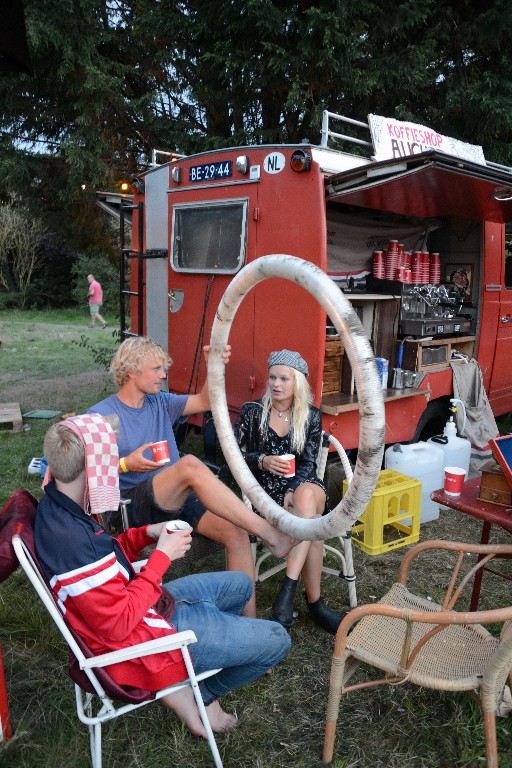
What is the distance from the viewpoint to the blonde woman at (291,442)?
3.10 m

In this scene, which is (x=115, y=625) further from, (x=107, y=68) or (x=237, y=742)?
(x=107, y=68)

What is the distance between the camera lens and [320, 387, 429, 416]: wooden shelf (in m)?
4.39

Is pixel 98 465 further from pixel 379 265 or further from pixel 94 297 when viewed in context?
pixel 94 297

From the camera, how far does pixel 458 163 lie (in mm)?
3689

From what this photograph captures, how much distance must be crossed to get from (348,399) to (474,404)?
6.30 feet

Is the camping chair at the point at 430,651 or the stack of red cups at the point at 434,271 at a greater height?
the stack of red cups at the point at 434,271

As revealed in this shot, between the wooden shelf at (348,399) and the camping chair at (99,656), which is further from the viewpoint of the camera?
the wooden shelf at (348,399)

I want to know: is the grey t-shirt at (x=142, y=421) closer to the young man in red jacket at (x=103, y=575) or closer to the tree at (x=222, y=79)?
the young man in red jacket at (x=103, y=575)

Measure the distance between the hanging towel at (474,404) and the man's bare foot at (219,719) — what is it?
3.85m

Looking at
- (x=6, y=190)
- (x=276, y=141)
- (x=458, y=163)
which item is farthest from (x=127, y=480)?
(x=6, y=190)

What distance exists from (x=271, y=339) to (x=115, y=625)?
2881mm

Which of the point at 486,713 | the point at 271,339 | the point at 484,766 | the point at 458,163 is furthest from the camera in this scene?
the point at 271,339

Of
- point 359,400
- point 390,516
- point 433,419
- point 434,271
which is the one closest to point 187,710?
point 359,400

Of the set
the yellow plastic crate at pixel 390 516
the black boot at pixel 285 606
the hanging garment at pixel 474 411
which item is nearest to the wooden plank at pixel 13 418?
the yellow plastic crate at pixel 390 516
